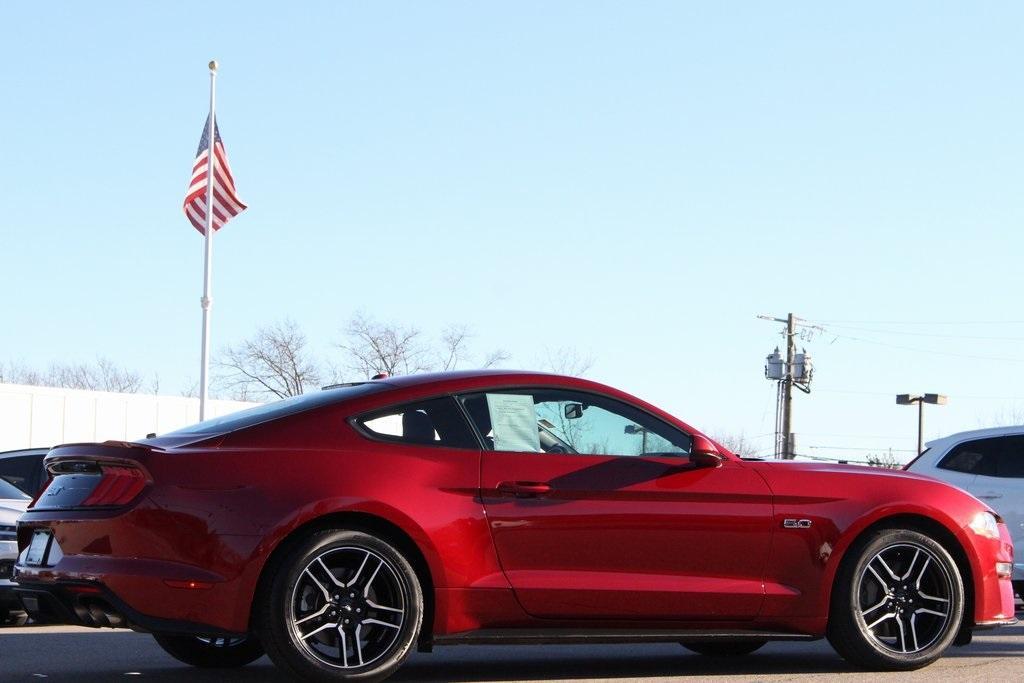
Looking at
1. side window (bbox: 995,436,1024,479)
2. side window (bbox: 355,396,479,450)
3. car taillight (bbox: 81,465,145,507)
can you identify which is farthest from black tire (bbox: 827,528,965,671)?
side window (bbox: 995,436,1024,479)

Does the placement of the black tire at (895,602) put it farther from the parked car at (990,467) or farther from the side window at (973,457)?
the side window at (973,457)

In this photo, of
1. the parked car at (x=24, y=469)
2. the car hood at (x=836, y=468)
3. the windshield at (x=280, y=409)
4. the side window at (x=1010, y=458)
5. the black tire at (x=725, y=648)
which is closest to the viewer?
the windshield at (x=280, y=409)

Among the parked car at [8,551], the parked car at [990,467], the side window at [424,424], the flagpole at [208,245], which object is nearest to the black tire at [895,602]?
the side window at [424,424]

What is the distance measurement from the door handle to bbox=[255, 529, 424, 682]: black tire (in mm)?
587

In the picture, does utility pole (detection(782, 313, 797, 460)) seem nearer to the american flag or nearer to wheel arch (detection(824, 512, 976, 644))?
the american flag

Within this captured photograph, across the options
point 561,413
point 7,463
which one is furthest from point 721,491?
point 7,463

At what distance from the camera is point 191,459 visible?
260 inches

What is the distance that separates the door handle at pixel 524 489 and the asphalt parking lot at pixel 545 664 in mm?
1040

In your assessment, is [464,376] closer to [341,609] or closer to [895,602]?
[341,609]

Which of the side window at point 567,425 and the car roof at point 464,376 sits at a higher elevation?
the car roof at point 464,376

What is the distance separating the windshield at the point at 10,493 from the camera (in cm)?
1189

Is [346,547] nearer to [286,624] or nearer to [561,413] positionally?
[286,624]

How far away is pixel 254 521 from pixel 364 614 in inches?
26.3

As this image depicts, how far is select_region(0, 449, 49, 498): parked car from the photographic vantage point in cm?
1360
